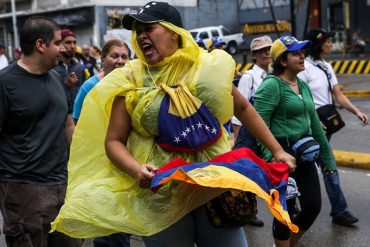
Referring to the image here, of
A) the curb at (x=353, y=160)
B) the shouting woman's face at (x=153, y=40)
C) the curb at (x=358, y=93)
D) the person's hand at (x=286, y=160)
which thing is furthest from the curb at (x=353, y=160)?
the curb at (x=358, y=93)

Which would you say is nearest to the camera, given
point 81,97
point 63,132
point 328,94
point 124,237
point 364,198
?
point 63,132

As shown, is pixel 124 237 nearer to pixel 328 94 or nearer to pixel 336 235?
pixel 336 235

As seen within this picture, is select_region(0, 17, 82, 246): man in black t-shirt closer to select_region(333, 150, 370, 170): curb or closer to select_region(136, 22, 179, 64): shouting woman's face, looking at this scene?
select_region(136, 22, 179, 64): shouting woman's face

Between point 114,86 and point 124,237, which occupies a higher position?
point 114,86

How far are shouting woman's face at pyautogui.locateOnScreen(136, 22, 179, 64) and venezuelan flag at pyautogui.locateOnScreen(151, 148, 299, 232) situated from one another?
19.5 inches

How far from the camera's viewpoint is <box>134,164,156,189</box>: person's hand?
275 centimetres

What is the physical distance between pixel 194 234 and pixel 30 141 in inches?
51.4

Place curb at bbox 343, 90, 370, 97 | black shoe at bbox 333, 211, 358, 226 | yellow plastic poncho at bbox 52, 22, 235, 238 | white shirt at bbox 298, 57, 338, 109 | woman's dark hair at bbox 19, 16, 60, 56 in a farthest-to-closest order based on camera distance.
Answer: curb at bbox 343, 90, 370, 97
white shirt at bbox 298, 57, 338, 109
black shoe at bbox 333, 211, 358, 226
woman's dark hair at bbox 19, 16, 60, 56
yellow plastic poncho at bbox 52, 22, 235, 238

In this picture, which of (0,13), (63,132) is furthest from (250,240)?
(0,13)

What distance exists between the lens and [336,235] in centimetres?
582

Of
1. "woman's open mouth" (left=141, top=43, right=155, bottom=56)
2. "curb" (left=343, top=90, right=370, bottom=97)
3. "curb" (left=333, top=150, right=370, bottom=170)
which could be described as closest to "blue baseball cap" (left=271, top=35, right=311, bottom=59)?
"woman's open mouth" (left=141, top=43, right=155, bottom=56)

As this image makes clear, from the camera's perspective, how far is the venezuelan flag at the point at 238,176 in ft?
8.75

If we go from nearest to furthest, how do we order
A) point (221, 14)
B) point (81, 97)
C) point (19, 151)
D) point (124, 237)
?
point (19, 151) < point (124, 237) < point (81, 97) < point (221, 14)

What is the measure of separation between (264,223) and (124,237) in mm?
2022
